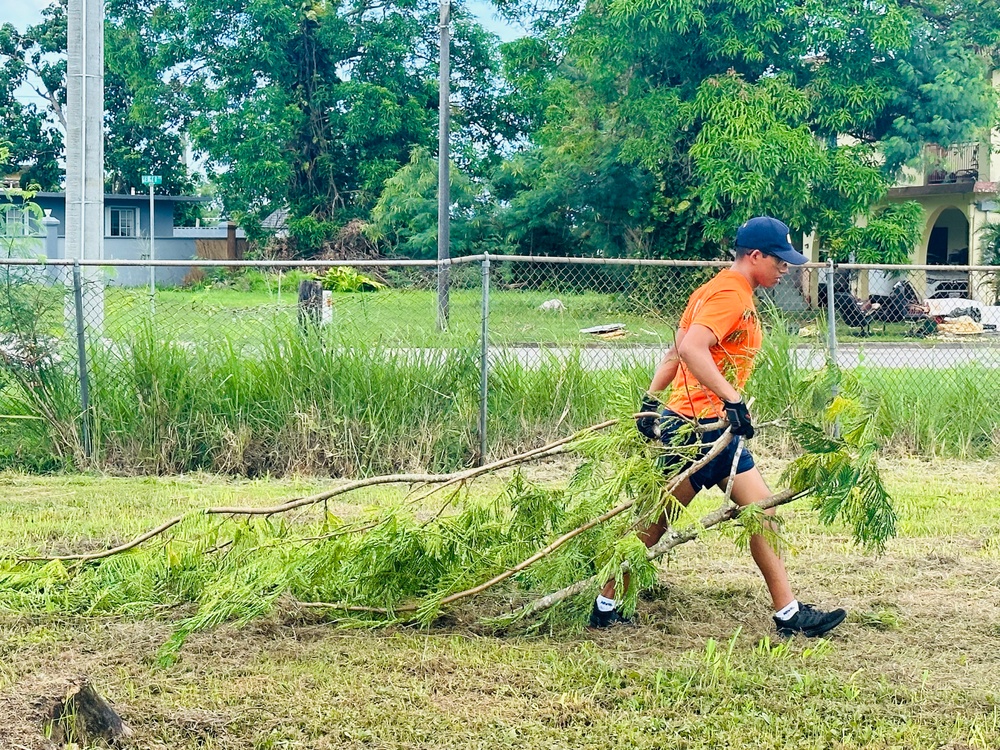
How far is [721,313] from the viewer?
491 cm

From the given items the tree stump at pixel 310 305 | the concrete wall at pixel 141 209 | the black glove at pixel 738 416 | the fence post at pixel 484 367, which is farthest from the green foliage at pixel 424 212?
the black glove at pixel 738 416

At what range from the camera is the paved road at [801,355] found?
31.7 feet

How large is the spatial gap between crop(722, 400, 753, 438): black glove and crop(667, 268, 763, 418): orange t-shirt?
0.48 ft

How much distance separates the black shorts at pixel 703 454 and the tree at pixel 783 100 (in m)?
17.7

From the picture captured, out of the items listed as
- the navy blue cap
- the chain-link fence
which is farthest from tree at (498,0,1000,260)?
the navy blue cap

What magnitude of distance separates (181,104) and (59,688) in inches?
1847

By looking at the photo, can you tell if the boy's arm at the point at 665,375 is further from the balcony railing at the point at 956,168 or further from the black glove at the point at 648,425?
the balcony railing at the point at 956,168

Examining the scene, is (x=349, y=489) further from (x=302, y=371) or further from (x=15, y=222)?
(x=15, y=222)

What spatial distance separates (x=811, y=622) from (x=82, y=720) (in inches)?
120

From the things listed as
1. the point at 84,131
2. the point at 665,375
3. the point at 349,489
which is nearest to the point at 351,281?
the point at 84,131

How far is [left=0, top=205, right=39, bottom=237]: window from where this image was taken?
9570 millimetres

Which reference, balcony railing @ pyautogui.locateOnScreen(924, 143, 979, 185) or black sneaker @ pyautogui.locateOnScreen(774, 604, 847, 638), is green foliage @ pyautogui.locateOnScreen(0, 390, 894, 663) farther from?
balcony railing @ pyautogui.locateOnScreen(924, 143, 979, 185)

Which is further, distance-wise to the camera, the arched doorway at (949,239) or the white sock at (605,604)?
the arched doorway at (949,239)

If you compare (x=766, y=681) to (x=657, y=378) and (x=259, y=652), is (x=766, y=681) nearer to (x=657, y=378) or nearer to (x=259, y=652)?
(x=657, y=378)
